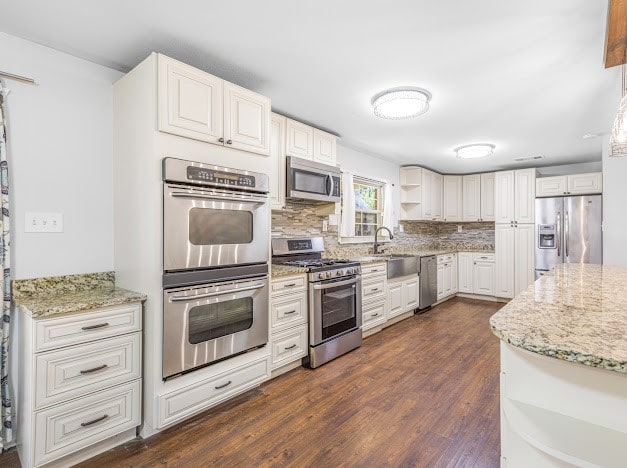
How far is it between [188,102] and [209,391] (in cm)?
182

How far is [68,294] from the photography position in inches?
79.1

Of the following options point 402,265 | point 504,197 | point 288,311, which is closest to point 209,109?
point 288,311

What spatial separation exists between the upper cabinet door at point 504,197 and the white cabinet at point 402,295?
2.11 m

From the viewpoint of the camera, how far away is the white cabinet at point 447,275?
5.31 m

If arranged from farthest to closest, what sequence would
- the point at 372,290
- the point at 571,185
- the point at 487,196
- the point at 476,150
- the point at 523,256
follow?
1. the point at 487,196
2. the point at 523,256
3. the point at 571,185
4. the point at 476,150
5. the point at 372,290

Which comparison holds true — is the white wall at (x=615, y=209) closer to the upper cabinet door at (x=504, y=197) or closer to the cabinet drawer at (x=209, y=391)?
the upper cabinet door at (x=504, y=197)

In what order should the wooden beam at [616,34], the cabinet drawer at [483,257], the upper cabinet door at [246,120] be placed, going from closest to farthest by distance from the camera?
the wooden beam at [616,34] → the upper cabinet door at [246,120] → the cabinet drawer at [483,257]

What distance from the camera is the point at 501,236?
5527mm

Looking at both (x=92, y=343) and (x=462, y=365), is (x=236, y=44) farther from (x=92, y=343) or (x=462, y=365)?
(x=462, y=365)

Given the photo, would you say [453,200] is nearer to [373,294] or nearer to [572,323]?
[373,294]

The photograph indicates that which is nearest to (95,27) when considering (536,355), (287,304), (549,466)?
(287,304)

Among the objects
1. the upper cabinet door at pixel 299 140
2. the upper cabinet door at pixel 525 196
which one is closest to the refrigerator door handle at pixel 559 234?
the upper cabinet door at pixel 525 196

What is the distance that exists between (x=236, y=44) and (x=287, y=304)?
6.20 ft

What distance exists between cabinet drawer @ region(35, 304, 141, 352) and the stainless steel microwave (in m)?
1.68
